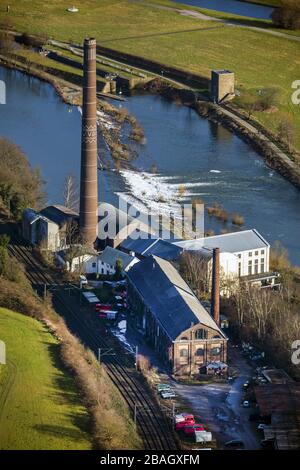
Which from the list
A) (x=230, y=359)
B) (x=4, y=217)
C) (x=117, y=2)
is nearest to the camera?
(x=230, y=359)

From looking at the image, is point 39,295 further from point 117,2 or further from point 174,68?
point 117,2

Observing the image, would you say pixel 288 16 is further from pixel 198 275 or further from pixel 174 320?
pixel 174 320

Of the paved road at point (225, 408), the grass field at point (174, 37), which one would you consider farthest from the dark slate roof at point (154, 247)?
the grass field at point (174, 37)

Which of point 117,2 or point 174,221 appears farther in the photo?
Answer: point 117,2

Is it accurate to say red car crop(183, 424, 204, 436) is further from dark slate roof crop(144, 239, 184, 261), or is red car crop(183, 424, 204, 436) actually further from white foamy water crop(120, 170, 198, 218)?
white foamy water crop(120, 170, 198, 218)

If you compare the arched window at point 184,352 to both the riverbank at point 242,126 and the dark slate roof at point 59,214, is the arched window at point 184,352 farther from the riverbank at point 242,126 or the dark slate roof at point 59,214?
the riverbank at point 242,126

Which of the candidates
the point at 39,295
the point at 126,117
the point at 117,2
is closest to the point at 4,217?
the point at 39,295
